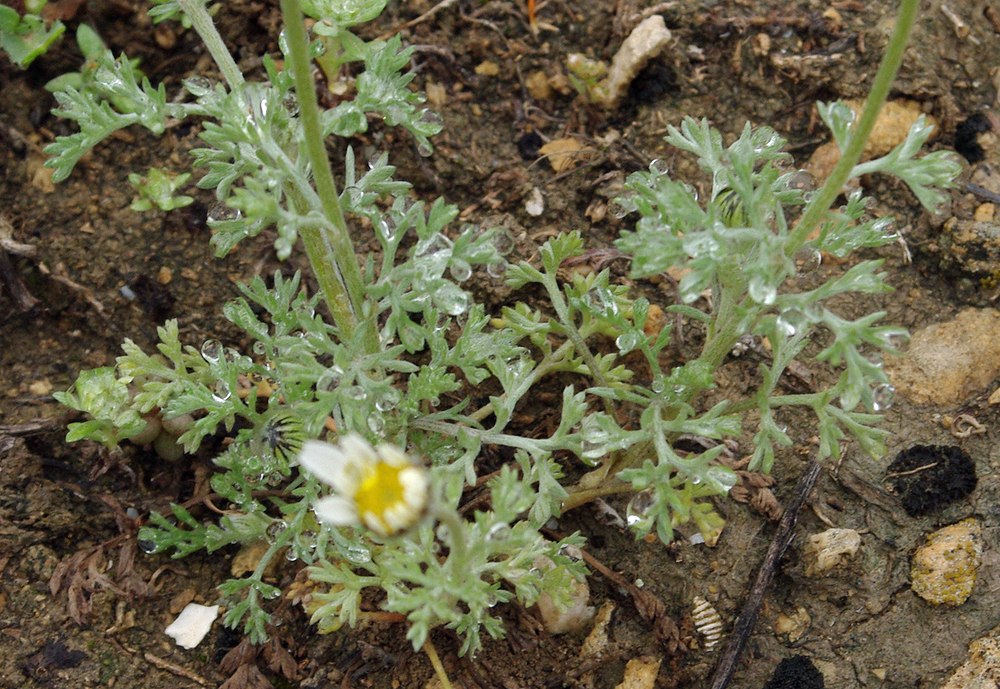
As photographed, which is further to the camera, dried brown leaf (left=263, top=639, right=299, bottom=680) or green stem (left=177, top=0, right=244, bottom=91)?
dried brown leaf (left=263, top=639, right=299, bottom=680)

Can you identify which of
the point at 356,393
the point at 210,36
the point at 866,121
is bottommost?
the point at 356,393

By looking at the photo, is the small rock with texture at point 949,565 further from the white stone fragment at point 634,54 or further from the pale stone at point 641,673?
the white stone fragment at point 634,54

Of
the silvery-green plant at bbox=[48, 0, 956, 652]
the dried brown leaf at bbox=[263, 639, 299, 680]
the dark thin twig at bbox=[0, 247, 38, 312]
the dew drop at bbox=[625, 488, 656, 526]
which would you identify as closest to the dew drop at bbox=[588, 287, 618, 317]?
the silvery-green plant at bbox=[48, 0, 956, 652]

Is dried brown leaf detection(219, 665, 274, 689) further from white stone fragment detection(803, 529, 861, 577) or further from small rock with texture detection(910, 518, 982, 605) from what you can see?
small rock with texture detection(910, 518, 982, 605)

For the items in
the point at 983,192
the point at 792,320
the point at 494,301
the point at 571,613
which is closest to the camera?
the point at 792,320

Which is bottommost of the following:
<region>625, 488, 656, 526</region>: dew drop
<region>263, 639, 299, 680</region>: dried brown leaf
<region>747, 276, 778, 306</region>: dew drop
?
<region>263, 639, 299, 680</region>: dried brown leaf

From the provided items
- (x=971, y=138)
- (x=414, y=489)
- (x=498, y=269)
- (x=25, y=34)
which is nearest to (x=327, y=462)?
(x=414, y=489)

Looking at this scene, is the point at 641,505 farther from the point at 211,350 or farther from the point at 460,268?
the point at 211,350
